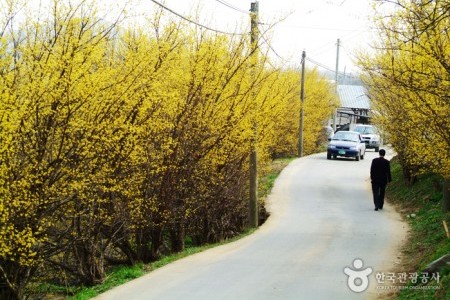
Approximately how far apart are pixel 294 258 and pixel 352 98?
182 ft

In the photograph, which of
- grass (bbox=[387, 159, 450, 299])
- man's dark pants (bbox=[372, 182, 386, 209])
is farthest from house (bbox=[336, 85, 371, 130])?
man's dark pants (bbox=[372, 182, 386, 209])

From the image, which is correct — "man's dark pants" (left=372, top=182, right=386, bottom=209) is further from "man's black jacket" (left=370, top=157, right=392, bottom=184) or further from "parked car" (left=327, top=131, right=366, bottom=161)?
"parked car" (left=327, top=131, right=366, bottom=161)

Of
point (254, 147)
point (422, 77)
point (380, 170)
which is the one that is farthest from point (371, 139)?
point (422, 77)

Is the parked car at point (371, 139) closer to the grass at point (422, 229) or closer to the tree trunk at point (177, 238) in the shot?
the grass at point (422, 229)

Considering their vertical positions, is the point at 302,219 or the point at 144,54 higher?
→ the point at 144,54

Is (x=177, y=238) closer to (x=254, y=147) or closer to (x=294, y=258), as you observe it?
(x=254, y=147)

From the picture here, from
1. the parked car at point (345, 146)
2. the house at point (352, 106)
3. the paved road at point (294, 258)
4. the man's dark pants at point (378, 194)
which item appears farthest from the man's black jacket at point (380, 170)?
the house at point (352, 106)

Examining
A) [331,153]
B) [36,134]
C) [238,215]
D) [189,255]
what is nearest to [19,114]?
[36,134]

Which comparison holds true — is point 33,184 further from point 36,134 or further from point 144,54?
point 144,54

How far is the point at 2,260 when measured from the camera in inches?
348

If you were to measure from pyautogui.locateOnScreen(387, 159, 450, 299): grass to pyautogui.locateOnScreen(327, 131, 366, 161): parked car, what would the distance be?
8168 millimetres

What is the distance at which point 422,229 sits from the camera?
1189 cm

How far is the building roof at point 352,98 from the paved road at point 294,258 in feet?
142

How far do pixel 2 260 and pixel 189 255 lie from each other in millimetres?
3500
